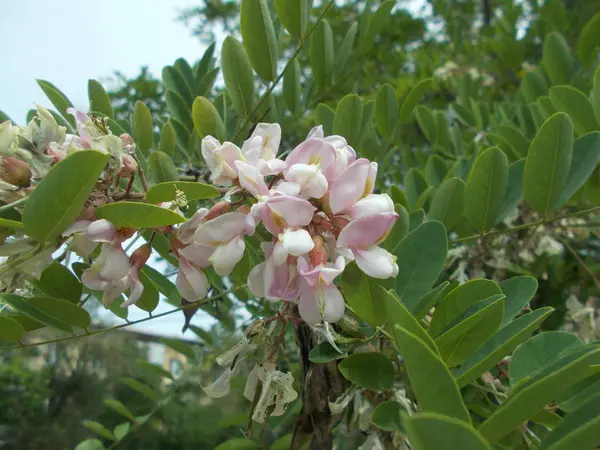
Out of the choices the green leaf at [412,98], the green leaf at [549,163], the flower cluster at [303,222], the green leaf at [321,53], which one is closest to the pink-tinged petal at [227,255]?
the flower cluster at [303,222]

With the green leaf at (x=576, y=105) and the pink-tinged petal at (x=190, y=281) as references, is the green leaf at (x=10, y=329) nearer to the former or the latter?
the pink-tinged petal at (x=190, y=281)

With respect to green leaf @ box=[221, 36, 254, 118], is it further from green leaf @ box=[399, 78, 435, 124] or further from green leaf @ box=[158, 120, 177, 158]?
green leaf @ box=[399, 78, 435, 124]

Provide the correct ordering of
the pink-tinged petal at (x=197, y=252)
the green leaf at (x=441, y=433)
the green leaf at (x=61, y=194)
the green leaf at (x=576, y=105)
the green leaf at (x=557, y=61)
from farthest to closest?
the green leaf at (x=557, y=61), the green leaf at (x=576, y=105), the pink-tinged petal at (x=197, y=252), the green leaf at (x=61, y=194), the green leaf at (x=441, y=433)

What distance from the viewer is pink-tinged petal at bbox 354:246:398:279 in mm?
497

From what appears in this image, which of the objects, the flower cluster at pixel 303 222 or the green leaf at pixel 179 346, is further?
the green leaf at pixel 179 346

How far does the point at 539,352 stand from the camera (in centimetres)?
54

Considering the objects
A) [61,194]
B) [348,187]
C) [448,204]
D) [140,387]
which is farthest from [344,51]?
[140,387]

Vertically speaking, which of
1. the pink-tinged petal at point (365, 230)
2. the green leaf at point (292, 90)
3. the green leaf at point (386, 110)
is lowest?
the pink-tinged petal at point (365, 230)

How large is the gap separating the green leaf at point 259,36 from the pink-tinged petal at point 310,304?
407mm

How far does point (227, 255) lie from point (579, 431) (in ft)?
1.07

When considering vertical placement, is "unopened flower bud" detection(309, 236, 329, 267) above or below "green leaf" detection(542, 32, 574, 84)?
below

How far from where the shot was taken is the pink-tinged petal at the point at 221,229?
52 cm

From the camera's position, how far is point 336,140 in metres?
0.56

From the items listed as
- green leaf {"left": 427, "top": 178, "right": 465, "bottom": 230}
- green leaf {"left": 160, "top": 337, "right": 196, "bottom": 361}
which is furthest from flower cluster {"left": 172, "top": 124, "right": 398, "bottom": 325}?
green leaf {"left": 160, "top": 337, "right": 196, "bottom": 361}
